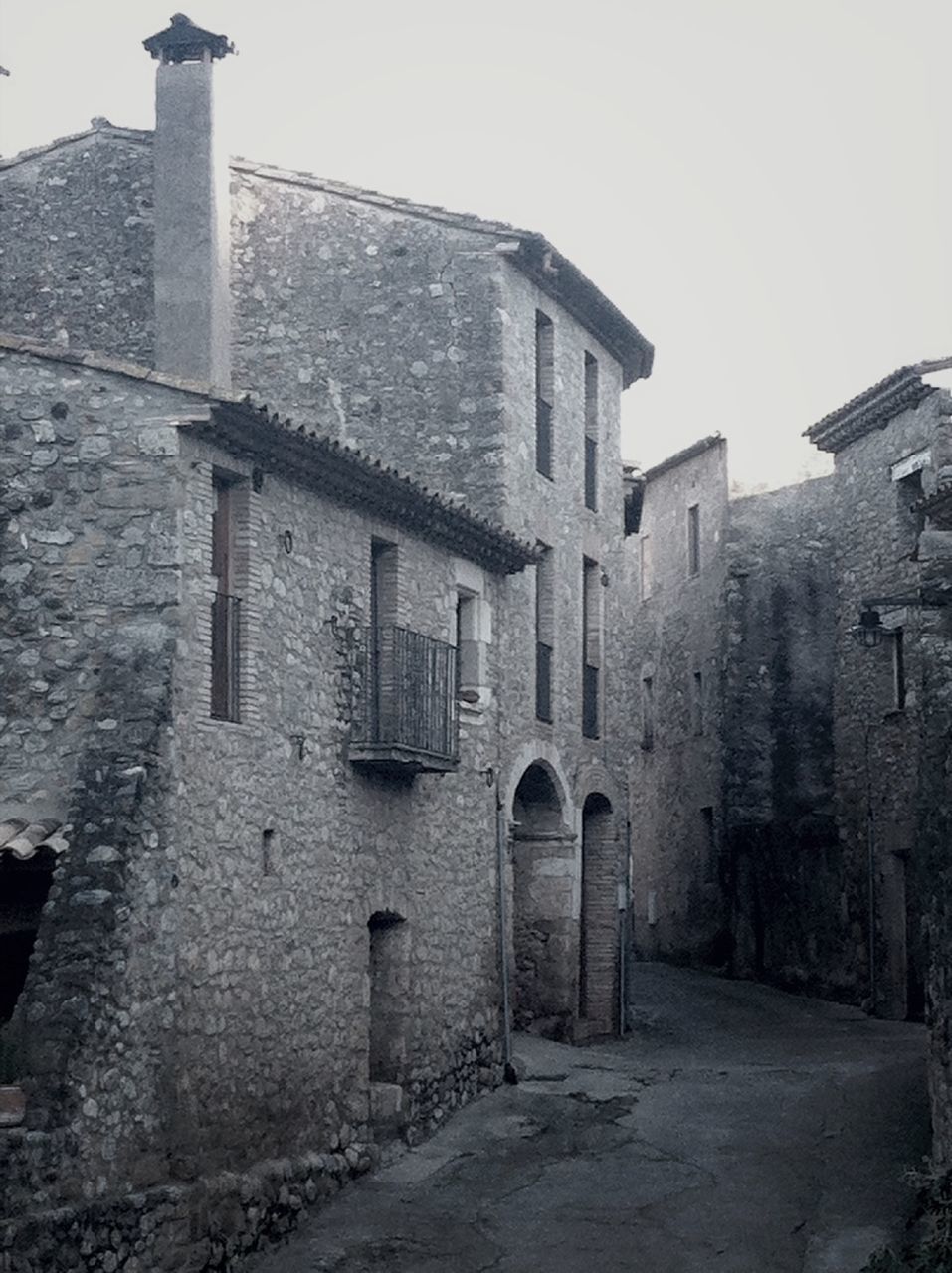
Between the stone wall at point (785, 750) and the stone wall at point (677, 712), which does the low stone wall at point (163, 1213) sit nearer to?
the stone wall at point (785, 750)

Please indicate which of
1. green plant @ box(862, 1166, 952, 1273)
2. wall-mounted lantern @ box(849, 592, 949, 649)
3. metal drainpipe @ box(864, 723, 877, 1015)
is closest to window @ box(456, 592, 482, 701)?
wall-mounted lantern @ box(849, 592, 949, 649)

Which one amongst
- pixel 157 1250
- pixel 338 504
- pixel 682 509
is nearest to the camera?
pixel 157 1250

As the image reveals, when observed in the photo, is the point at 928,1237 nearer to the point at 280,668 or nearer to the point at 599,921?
the point at 280,668

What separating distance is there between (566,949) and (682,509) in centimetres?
1183

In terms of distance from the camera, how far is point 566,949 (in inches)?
878

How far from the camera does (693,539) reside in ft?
105

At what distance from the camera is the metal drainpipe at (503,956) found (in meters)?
19.5

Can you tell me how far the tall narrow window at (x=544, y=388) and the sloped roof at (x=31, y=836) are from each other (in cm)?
1065

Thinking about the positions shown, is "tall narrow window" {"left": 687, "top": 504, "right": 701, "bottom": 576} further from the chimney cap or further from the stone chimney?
the chimney cap

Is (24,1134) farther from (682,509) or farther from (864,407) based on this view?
(682,509)

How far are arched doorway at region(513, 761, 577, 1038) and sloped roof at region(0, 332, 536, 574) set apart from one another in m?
3.63

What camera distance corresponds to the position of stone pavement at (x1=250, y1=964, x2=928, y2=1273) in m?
14.3

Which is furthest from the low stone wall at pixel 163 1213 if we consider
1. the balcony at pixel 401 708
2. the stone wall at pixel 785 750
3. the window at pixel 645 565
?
the window at pixel 645 565

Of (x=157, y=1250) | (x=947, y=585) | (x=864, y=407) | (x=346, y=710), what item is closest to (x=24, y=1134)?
(x=157, y=1250)
